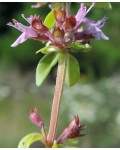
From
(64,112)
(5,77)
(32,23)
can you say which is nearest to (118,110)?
(64,112)

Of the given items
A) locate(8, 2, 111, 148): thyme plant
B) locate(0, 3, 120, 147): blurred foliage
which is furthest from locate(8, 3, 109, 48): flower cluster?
locate(0, 3, 120, 147): blurred foliage

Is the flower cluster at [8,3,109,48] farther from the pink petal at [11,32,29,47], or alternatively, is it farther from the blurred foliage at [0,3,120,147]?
the blurred foliage at [0,3,120,147]

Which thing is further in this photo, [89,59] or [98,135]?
[89,59]

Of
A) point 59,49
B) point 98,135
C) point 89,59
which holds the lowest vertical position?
point 89,59

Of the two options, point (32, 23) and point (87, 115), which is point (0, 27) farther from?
point (32, 23)

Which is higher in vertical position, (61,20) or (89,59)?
(61,20)

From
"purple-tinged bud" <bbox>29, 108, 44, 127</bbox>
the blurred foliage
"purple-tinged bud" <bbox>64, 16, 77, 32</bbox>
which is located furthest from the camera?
the blurred foliage

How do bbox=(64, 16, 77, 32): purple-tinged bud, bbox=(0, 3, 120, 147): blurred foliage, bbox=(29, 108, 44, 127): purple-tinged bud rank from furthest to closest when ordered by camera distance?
bbox=(0, 3, 120, 147): blurred foliage < bbox=(29, 108, 44, 127): purple-tinged bud < bbox=(64, 16, 77, 32): purple-tinged bud

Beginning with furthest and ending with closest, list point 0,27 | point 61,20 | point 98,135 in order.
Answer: point 0,27 → point 98,135 → point 61,20

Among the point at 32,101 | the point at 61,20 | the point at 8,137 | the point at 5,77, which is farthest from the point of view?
the point at 5,77
